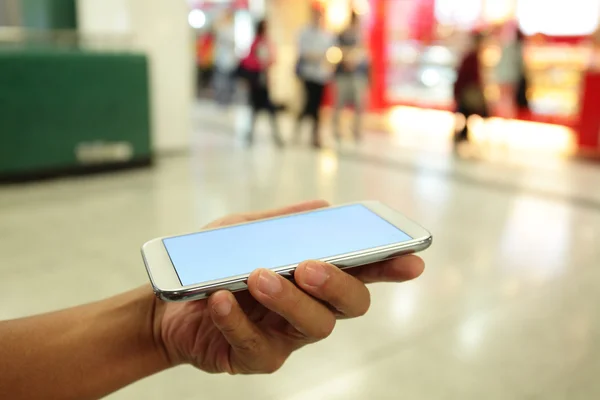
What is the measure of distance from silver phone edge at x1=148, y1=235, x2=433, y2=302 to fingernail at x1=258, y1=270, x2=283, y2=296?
4 centimetres

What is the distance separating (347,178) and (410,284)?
1811 millimetres

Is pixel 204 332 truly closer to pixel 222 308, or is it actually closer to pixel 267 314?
pixel 267 314

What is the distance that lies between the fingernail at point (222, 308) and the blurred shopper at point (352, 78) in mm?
4721

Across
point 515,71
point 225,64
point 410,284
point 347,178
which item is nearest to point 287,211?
point 410,284

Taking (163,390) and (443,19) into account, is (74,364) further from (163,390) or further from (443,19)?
(443,19)

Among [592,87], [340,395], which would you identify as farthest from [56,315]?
[592,87]

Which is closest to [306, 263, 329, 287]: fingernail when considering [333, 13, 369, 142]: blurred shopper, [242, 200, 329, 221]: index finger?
[242, 200, 329, 221]: index finger

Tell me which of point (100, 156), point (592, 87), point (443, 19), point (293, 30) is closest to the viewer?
point (100, 156)

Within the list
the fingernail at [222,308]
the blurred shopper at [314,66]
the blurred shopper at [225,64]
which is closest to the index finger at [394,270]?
the fingernail at [222,308]

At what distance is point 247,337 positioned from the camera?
648 mm

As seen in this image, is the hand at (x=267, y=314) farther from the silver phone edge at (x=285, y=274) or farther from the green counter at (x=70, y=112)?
the green counter at (x=70, y=112)

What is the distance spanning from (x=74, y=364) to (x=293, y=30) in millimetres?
8988

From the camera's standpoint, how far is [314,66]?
197 inches

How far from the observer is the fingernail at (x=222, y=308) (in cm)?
60
